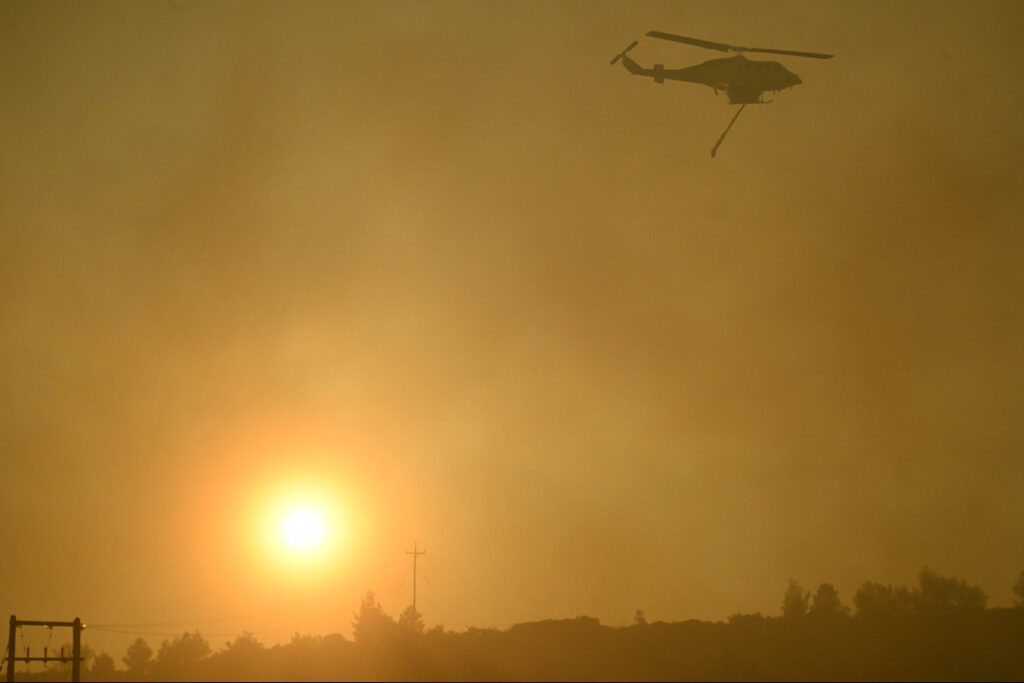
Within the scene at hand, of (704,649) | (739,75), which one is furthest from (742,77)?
(704,649)

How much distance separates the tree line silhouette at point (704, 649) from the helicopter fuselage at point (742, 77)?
32289 mm

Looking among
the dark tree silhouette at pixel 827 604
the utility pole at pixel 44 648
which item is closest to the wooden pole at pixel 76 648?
the utility pole at pixel 44 648

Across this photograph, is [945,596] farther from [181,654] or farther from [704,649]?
[181,654]

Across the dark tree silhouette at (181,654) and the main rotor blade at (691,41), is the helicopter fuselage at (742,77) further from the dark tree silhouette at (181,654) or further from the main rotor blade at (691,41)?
the dark tree silhouette at (181,654)

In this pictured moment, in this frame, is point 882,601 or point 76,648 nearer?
point 76,648

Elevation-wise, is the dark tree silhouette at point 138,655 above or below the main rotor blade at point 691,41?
below

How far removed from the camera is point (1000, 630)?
235ft

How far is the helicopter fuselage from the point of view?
230 feet

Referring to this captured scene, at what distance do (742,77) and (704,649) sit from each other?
3365 cm

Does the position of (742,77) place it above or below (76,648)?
above

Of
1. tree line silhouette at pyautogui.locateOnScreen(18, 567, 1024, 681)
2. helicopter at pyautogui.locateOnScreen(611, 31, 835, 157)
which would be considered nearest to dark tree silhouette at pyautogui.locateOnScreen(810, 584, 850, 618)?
tree line silhouette at pyautogui.locateOnScreen(18, 567, 1024, 681)

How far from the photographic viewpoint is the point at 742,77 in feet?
230

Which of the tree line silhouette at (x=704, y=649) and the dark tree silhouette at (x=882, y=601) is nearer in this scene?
the tree line silhouette at (x=704, y=649)

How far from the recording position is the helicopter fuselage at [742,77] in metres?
70.2
